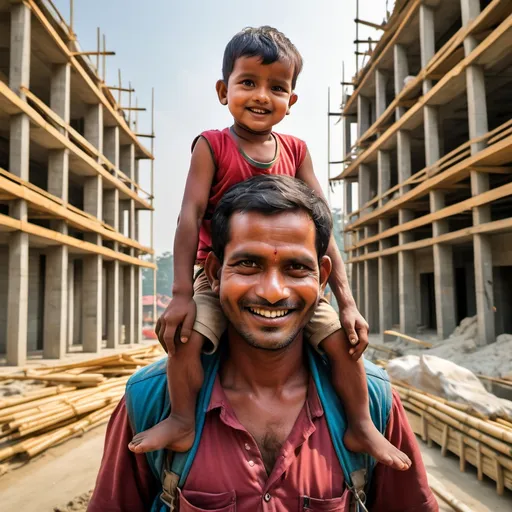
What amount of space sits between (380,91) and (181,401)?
70.9ft

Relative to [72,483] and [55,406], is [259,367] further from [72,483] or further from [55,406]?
[55,406]

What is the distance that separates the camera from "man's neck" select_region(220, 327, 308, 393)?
76.0 inches

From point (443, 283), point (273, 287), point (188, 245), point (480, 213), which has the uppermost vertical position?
point (480, 213)

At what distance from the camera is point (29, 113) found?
40.2ft

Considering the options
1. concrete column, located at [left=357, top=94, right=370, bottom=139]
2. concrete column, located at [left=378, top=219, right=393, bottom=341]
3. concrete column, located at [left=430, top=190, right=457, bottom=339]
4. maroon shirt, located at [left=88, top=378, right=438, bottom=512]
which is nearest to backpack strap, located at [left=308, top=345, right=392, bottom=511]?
maroon shirt, located at [left=88, top=378, right=438, bottom=512]

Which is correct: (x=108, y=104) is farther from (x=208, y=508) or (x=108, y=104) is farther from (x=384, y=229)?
(x=208, y=508)

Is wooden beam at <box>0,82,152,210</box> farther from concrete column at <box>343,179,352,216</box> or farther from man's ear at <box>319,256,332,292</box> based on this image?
concrete column at <box>343,179,352,216</box>

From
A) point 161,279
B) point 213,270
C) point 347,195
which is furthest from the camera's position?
point 161,279

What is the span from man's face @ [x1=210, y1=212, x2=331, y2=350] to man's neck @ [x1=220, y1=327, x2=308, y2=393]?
0.17 m

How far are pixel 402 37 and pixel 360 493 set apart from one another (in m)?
20.0

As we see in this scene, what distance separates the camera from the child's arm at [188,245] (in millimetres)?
1818

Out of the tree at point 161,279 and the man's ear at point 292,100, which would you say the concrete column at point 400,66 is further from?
the tree at point 161,279

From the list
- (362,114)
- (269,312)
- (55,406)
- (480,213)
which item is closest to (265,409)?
(269,312)

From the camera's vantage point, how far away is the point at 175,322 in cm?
181
